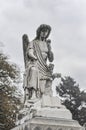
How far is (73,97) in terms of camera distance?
2025 inches

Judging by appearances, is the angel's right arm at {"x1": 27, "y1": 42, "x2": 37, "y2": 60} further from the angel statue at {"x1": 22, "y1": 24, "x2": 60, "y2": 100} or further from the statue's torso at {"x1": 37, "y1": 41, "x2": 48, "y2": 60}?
the statue's torso at {"x1": 37, "y1": 41, "x2": 48, "y2": 60}

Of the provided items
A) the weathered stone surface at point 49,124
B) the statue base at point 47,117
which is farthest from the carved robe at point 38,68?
the weathered stone surface at point 49,124

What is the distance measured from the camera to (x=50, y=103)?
12703mm

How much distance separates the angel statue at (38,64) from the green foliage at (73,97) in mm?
34250

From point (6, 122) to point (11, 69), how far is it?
18.8ft

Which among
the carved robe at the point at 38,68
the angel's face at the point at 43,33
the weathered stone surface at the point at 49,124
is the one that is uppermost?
the angel's face at the point at 43,33

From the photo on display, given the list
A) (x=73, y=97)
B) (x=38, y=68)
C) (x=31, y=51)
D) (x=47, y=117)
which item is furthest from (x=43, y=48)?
(x=73, y=97)

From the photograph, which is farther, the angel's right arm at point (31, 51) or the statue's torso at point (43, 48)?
the statue's torso at point (43, 48)

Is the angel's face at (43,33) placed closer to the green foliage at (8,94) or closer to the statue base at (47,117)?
the statue base at (47,117)

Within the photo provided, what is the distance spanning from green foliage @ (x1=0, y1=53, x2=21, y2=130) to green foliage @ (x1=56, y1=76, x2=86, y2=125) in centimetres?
1470

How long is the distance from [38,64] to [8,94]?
20.8 meters

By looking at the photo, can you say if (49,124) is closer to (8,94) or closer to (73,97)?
(8,94)

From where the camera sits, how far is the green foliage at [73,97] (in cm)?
4866

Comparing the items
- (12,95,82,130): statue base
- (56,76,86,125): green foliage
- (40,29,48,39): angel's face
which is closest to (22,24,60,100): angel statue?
(40,29,48,39): angel's face
